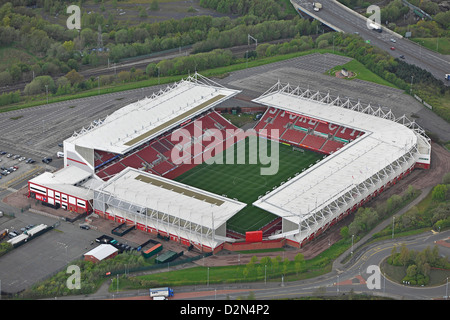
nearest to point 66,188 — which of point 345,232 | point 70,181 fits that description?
point 70,181

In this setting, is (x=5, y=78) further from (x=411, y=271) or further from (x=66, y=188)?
(x=411, y=271)

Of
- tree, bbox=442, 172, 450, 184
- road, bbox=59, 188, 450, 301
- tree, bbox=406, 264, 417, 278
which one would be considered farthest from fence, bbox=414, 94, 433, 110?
tree, bbox=406, 264, 417, 278

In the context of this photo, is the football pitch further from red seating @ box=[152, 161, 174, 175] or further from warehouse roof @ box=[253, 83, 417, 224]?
warehouse roof @ box=[253, 83, 417, 224]

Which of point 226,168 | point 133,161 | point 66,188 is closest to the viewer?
point 66,188

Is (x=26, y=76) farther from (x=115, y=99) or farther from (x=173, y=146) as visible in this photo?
(x=173, y=146)

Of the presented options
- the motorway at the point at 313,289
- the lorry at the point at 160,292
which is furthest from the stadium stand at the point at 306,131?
the lorry at the point at 160,292
